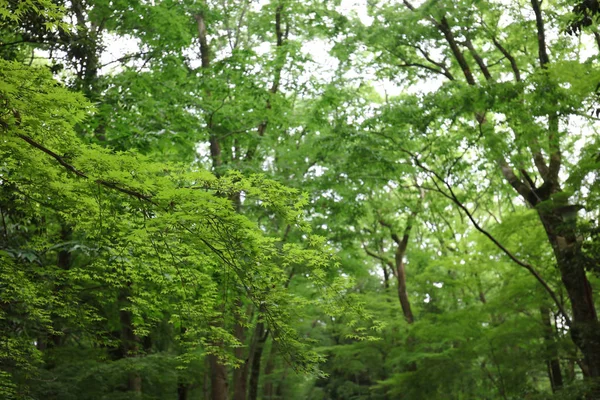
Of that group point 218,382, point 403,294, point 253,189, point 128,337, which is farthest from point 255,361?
point 253,189

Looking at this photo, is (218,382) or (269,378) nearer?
(218,382)

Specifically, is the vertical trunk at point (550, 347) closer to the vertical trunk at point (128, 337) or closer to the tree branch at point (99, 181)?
the vertical trunk at point (128, 337)

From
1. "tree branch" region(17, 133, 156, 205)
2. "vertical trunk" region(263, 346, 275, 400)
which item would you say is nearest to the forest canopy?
"tree branch" region(17, 133, 156, 205)

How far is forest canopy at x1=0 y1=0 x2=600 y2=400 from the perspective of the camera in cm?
408

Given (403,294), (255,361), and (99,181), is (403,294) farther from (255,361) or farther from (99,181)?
(99,181)

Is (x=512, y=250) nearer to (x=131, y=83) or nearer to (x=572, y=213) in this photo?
(x=572, y=213)

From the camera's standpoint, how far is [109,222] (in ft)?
15.0

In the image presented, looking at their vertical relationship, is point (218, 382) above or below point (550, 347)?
below

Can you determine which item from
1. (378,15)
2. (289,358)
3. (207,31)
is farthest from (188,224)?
(378,15)

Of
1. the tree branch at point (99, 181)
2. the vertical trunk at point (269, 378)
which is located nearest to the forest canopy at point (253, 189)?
the tree branch at point (99, 181)

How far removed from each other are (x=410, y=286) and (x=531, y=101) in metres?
9.52

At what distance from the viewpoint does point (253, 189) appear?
3.81m

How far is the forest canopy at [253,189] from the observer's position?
13.4 ft

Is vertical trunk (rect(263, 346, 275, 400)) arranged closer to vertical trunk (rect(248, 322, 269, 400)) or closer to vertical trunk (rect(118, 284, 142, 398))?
vertical trunk (rect(248, 322, 269, 400))
